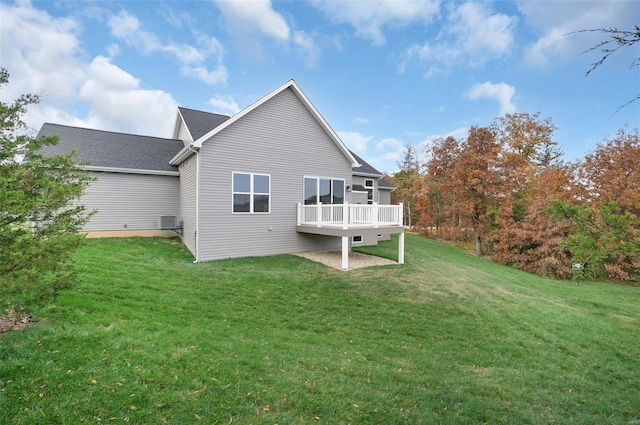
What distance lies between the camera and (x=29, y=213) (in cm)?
369

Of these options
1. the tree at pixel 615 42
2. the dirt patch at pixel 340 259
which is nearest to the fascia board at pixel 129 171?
the dirt patch at pixel 340 259

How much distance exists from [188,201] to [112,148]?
5742 mm

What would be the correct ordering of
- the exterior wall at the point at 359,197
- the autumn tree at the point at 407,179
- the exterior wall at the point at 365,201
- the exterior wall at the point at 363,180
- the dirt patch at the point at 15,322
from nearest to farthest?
the dirt patch at the point at 15,322
the exterior wall at the point at 365,201
the exterior wall at the point at 359,197
the exterior wall at the point at 363,180
the autumn tree at the point at 407,179

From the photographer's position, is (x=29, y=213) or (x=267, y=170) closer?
(x=29, y=213)

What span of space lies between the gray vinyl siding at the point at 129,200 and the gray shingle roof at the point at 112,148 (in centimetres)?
59

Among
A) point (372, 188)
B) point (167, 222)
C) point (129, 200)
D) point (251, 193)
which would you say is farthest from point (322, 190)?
point (129, 200)

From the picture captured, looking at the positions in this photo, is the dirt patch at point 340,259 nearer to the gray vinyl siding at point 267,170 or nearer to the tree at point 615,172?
the gray vinyl siding at point 267,170

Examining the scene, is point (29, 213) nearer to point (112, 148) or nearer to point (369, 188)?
point (112, 148)

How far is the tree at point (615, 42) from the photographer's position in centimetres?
239

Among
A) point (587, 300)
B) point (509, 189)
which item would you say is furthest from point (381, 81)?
point (587, 300)

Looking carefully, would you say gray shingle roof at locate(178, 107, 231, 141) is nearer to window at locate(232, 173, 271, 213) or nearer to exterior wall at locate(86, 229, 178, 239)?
window at locate(232, 173, 271, 213)

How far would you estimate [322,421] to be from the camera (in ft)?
9.73

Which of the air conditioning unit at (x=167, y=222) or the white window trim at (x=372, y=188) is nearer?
the air conditioning unit at (x=167, y=222)

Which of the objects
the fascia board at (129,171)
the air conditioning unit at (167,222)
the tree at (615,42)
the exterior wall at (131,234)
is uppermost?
the fascia board at (129,171)
